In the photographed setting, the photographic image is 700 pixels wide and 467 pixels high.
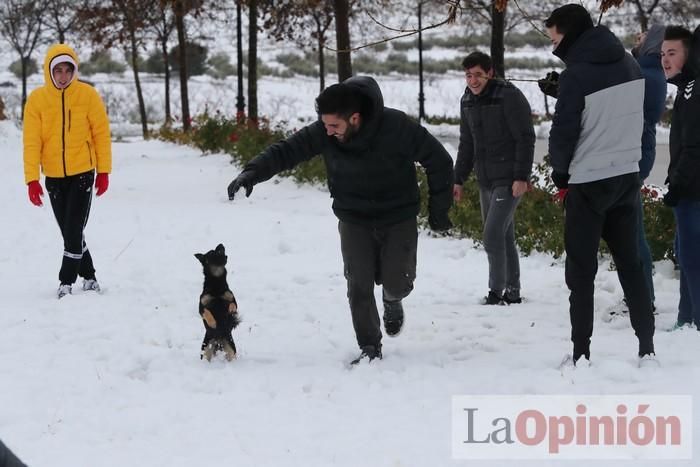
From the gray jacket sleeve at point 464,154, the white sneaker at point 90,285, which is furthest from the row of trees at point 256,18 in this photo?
the white sneaker at point 90,285

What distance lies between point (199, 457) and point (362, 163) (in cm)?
189

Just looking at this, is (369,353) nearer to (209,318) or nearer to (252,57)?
(209,318)

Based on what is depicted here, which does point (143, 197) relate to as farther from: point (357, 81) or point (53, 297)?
point (357, 81)

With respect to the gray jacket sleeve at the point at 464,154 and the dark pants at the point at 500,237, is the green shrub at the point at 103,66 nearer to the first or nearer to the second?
the gray jacket sleeve at the point at 464,154

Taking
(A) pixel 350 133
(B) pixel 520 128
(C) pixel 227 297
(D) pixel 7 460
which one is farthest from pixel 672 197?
(D) pixel 7 460

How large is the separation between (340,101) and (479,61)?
190 centimetres

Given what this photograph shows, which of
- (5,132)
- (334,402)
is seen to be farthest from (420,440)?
(5,132)

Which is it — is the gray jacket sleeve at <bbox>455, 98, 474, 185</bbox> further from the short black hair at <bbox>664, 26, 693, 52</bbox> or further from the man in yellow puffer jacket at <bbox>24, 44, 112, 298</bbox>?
the man in yellow puffer jacket at <bbox>24, 44, 112, 298</bbox>

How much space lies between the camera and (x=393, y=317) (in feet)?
17.7

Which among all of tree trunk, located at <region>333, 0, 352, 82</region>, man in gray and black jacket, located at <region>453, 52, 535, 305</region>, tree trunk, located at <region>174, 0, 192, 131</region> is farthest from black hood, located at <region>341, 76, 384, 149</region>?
tree trunk, located at <region>174, 0, 192, 131</region>

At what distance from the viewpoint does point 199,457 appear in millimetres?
3613

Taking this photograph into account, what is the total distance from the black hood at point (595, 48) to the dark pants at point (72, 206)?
13.6ft

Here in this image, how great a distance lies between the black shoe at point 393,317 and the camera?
5348 mm

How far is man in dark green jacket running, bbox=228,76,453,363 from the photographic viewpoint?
4.47 meters
